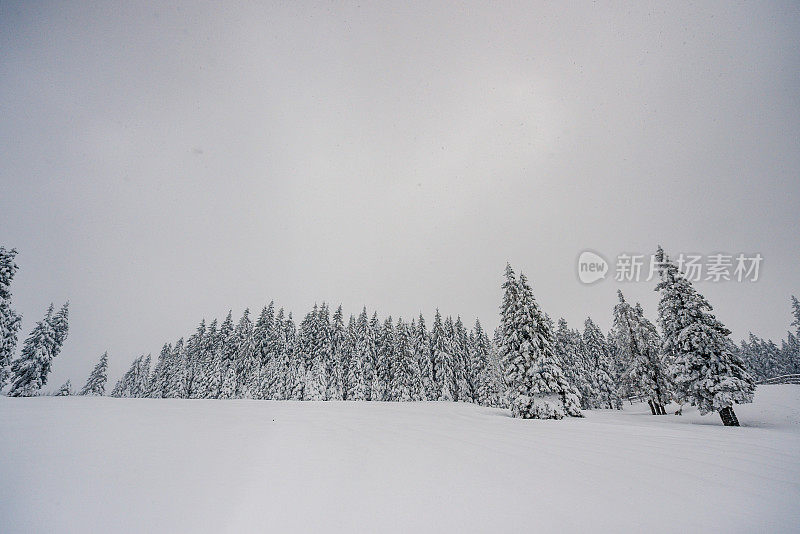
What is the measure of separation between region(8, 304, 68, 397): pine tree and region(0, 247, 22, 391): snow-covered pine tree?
6985 millimetres

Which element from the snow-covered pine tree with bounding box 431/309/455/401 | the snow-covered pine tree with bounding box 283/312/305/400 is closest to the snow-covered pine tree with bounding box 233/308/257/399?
the snow-covered pine tree with bounding box 283/312/305/400

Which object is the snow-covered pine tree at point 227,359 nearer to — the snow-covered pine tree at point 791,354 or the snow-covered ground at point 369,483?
the snow-covered ground at point 369,483

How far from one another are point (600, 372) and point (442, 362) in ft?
79.9

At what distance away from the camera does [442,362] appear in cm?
5028

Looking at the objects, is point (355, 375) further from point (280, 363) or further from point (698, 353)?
point (698, 353)

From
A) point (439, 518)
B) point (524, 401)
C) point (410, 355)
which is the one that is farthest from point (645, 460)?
point (410, 355)

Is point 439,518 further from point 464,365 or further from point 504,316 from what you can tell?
point 464,365

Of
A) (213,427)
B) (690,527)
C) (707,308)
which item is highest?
(707,308)

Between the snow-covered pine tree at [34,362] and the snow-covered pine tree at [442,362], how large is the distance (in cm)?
5067

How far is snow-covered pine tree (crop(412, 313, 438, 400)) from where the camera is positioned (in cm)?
4922

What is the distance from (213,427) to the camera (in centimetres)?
954

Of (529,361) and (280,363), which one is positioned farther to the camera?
(280,363)

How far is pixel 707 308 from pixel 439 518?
25.0m

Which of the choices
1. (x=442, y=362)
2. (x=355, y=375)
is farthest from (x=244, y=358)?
(x=442, y=362)
